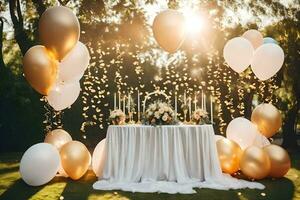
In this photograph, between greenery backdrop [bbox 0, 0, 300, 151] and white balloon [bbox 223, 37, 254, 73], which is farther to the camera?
greenery backdrop [bbox 0, 0, 300, 151]

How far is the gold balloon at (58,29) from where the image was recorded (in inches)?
235

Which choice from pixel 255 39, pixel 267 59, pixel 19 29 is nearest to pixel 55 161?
pixel 267 59

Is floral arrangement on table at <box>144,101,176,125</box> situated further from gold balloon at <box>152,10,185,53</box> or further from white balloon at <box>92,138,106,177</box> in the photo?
gold balloon at <box>152,10,185,53</box>

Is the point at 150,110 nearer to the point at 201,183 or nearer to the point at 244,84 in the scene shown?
the point at 201,183

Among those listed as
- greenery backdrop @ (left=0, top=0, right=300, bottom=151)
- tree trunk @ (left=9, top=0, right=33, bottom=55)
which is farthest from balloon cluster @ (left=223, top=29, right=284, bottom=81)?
tree trunk @ (left=9, top=0, right=33, bottom=55)

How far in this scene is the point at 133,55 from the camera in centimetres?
1449

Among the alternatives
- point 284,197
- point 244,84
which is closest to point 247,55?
point 284,197

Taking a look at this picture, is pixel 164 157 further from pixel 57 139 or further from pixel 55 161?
pixel 57 139

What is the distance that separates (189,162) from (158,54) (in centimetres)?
1433

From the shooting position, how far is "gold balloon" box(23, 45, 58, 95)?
6105 millimetres

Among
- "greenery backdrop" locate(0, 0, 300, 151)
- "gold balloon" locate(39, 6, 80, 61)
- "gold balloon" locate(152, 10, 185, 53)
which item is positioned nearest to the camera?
"gold balloon" locate(39, 6, 80, 61)

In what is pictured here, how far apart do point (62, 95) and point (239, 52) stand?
11.4ft

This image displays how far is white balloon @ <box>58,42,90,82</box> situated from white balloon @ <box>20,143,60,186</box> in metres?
1.32

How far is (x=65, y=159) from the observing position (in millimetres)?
7734
